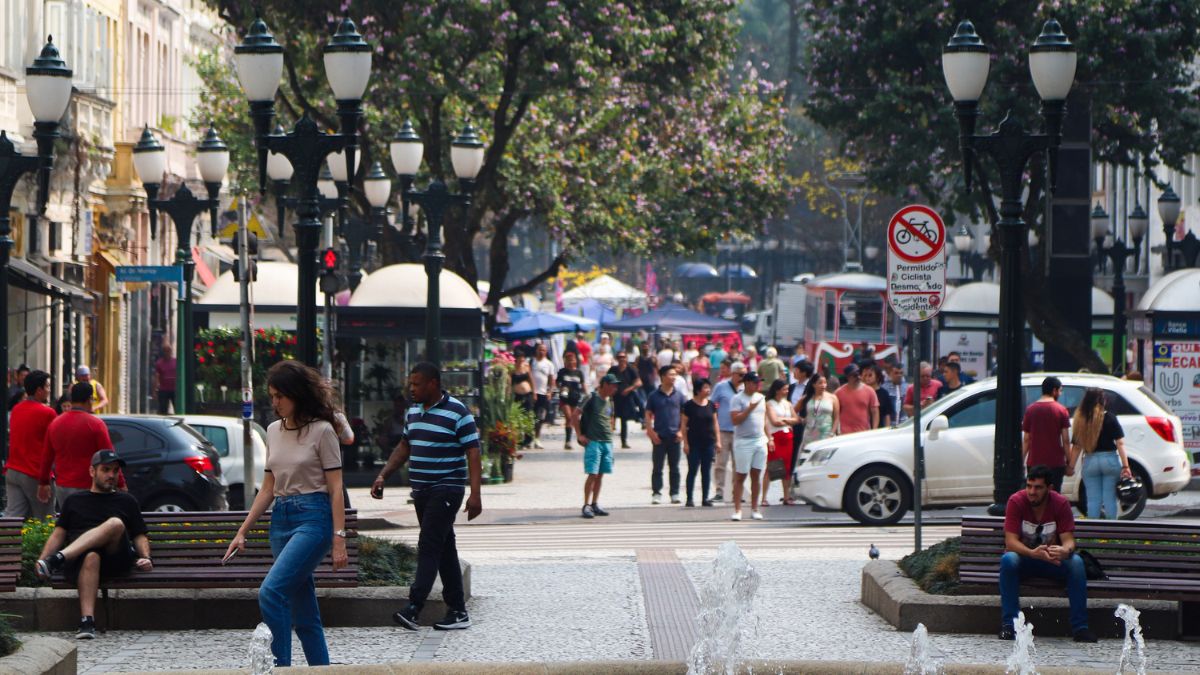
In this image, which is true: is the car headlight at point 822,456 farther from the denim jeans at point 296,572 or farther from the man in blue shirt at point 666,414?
the denim jeans at point 296,572

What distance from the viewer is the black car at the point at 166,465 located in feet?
66.6

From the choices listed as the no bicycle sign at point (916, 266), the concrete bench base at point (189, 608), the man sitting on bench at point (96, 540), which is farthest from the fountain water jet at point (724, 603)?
the no bicycle sign at point (916, 266)

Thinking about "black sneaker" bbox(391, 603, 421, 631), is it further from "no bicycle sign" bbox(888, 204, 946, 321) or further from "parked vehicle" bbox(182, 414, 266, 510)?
"parked vehicle" bbox(182, 414, 266, 510)

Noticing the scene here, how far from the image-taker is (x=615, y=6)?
34.3m

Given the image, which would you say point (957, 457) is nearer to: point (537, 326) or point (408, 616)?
point (408, 616)

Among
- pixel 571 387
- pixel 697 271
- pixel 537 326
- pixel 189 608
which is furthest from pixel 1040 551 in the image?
pixel 697 271

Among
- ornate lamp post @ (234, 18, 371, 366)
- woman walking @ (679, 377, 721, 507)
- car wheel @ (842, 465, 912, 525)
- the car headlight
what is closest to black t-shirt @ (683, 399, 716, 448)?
woman walking @ (679, 377, 721, 507)

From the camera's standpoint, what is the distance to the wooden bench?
12594mm

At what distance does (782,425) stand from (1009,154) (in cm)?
914

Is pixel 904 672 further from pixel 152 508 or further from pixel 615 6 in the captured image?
pixel 615 6

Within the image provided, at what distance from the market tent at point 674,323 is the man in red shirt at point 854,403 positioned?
30.6 m

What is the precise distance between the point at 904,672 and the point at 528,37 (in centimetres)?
2620

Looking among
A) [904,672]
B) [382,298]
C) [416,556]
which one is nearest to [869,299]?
[382,298]

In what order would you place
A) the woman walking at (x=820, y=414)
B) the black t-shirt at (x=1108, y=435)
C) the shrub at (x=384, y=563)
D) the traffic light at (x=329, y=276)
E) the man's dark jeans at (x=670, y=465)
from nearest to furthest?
the shrub at (x=384, y=563)
the black t-shirt at (x=1108, y=435)
the woman walking at (x=820, y=414)
the man's dark jeans at (x=670, y=465)
the traffic light at (x=329, y=276)
